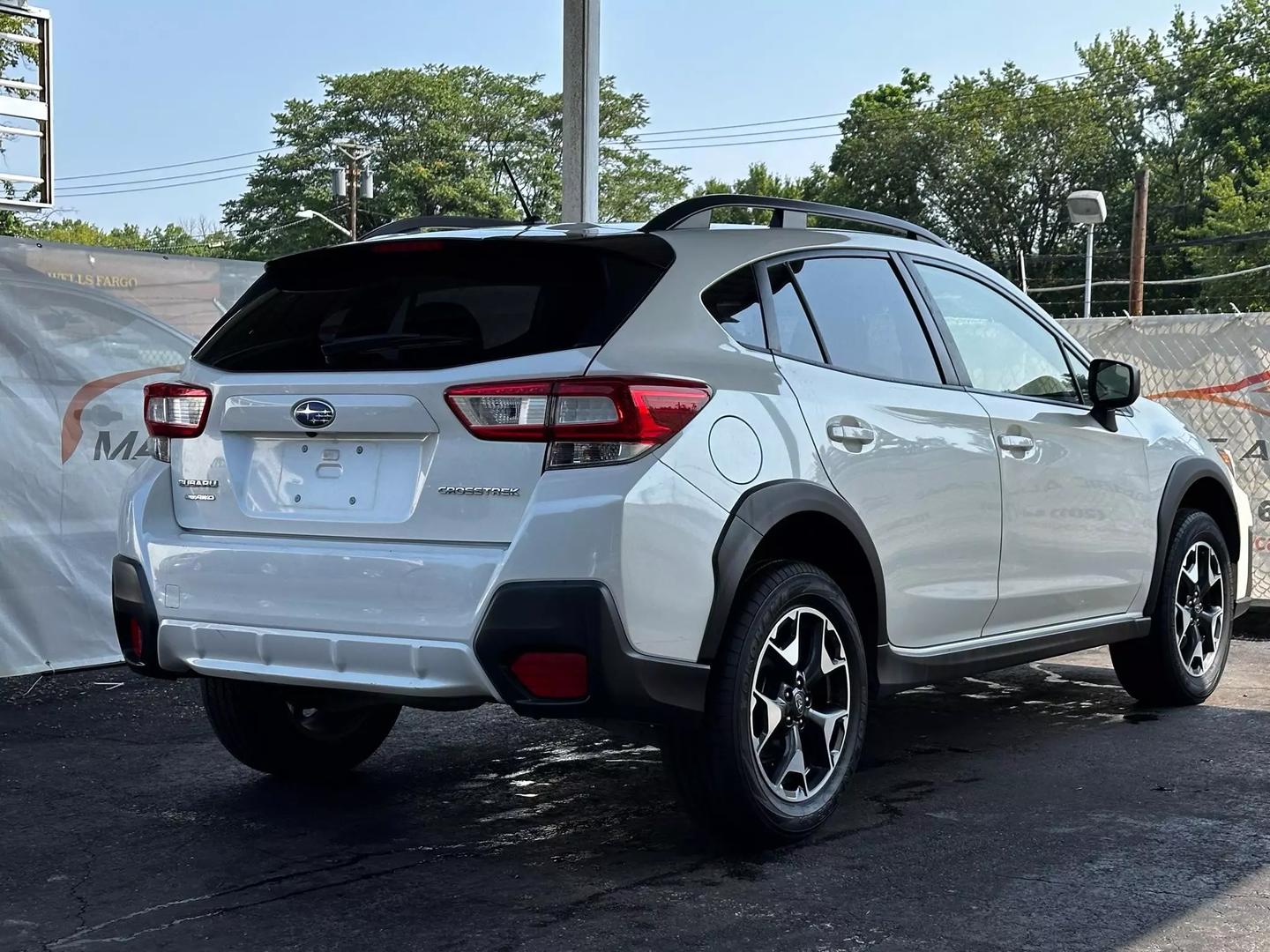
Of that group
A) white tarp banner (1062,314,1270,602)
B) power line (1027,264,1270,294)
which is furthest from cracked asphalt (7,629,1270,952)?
power line (1027,264,1270,294)

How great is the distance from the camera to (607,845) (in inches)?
176

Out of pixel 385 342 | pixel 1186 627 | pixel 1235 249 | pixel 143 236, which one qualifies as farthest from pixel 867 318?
pixel 143 236

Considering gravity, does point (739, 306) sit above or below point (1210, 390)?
above

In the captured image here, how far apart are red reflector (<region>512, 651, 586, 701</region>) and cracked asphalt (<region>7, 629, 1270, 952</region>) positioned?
52cm

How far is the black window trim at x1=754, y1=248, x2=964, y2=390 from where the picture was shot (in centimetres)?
450

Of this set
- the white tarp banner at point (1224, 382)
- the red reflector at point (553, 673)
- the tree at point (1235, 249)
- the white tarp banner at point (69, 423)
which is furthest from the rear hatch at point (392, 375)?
the tree at point (1235, 249)

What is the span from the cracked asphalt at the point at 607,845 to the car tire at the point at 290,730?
0.34 ft

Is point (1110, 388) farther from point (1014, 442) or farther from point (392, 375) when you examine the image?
point (392, 375)

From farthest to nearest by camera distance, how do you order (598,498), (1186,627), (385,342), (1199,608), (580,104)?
1. (580,104)
2. (1199,608)
3. (1186,627)
4. (385,342)
5. (598,498)

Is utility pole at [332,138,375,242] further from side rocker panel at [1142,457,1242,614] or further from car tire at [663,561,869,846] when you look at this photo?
car tire at [663,561,869,846]

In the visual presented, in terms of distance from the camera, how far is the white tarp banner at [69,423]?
7312 millimetres

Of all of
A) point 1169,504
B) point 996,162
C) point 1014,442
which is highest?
point 996,162

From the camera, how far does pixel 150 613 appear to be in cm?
441

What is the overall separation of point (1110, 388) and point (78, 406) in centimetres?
467
